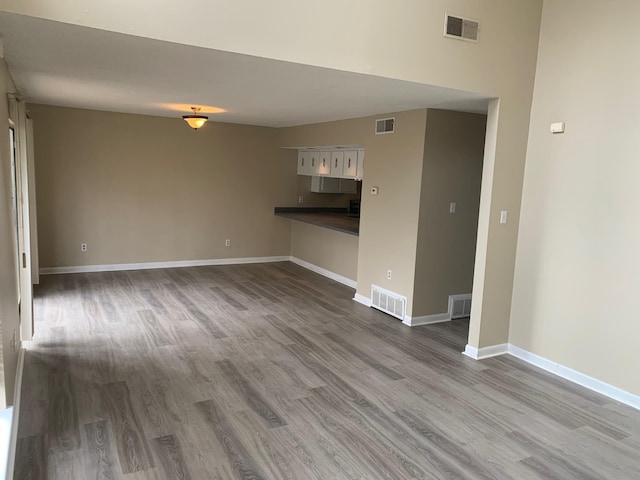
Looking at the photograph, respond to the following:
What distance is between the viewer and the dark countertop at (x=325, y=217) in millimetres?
6220

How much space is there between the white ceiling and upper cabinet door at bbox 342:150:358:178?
0.69m

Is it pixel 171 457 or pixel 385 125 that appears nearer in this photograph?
pixel 171 457

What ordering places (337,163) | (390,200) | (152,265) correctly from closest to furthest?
1. (390,200)
2. (337,163)
3. (152,265)

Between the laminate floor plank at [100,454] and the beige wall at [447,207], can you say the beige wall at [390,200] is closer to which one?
the beige wall at [447,207]

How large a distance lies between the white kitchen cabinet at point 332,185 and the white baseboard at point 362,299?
254cm

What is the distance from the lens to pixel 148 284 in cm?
615

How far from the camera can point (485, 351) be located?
4.22 metres

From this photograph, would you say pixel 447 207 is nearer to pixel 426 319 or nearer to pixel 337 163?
pixel 426 319

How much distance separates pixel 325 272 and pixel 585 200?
13.4ft

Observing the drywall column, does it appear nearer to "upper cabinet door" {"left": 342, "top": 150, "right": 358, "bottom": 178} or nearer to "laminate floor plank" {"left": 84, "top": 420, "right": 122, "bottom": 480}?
"upper cabinet door" {"left": 342, "top": 150, "right": 358, "bottom": 178}

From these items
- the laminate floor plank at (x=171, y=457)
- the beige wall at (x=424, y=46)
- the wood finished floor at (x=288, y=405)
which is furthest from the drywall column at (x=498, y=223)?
the laminate floor plank at (x=171, y=457)

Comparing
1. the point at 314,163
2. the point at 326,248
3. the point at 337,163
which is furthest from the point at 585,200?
the point at 314,163

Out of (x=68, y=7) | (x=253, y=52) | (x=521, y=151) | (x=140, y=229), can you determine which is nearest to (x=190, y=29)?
(x=253, y=52)

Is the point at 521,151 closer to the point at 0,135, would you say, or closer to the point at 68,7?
the point at 68,7
